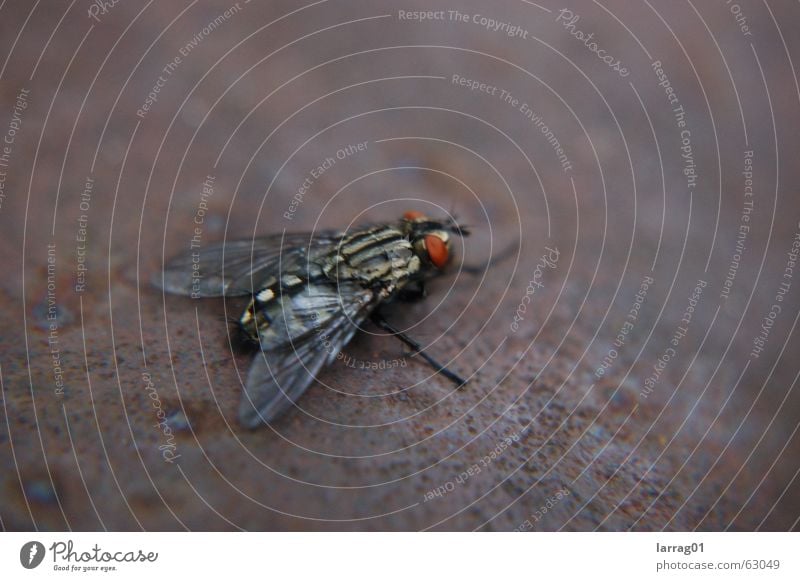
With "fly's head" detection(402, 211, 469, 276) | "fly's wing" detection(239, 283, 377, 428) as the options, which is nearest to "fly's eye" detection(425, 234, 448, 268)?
"fly's head" detection(402, 211, 469, 276)

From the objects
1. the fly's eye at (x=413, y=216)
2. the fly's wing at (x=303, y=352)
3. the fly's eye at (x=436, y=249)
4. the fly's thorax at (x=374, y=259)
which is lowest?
the fly's wing at (x=303, y=352)

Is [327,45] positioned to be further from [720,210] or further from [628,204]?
[720,210]

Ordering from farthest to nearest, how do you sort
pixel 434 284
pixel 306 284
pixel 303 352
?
pixel 434 284 → pixel 306 284 → pixel 303 352

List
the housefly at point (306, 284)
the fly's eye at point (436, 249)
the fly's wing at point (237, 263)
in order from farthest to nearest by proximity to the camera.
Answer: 1. the fly's eye at point (436, 249)
2. the fly's wing at point (237, 263)
3. the housefly at point (306, 284)

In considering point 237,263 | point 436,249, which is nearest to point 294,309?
point 237,263

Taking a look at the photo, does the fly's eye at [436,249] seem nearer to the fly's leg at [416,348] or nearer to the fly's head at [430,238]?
the fly's head at [430,238]

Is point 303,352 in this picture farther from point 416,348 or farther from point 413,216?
point 413,216


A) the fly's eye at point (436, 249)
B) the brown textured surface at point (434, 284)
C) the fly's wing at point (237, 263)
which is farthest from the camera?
the fly's eye at point (436, 249)

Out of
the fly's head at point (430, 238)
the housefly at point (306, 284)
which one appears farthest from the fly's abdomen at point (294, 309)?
the fly's head at point (430, 238)

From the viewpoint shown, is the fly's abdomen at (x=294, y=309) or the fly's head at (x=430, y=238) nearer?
the fly's abdomen at (x=294, y=309)
